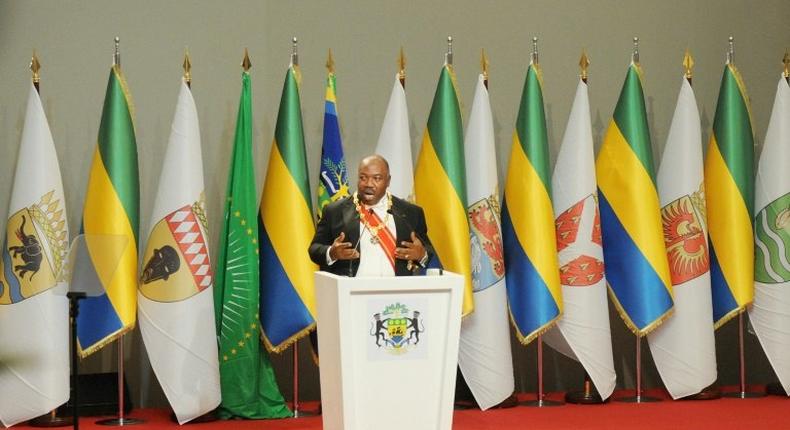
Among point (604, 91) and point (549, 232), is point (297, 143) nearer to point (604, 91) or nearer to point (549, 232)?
point (549, 232)

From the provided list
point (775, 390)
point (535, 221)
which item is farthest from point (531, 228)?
point (775, 390)

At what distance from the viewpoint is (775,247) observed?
19.0 ft

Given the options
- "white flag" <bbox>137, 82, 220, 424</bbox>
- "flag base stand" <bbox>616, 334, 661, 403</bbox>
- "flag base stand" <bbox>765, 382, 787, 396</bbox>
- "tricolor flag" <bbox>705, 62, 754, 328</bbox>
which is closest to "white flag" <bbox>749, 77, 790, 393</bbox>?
"tricolor flag" <bbox>705, 62, 754, 328</bbox>

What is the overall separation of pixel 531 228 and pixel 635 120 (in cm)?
92

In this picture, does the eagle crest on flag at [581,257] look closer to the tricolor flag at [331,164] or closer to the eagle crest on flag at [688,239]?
the eagle crest on flag at [688,239]

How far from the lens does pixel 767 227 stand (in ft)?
19.1

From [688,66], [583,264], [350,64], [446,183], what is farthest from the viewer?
[350,64]

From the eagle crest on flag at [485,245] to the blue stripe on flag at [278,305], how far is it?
100 centimetres

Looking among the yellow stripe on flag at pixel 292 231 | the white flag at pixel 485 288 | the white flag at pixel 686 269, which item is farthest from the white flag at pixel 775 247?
the yellow stripe on flag at pixel 292 231

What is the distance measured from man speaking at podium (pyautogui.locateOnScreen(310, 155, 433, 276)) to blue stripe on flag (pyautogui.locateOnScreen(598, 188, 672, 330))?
1858 millimetres

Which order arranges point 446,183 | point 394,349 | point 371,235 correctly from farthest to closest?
1. point 446,183
2. point 371,235
3. point 394,349

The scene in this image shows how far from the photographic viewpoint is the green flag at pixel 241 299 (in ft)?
A: 17.3

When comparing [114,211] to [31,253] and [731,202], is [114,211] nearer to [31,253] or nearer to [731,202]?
[31,253]

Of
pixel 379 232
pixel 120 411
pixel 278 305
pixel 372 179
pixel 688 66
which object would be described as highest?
pixel 688 66
